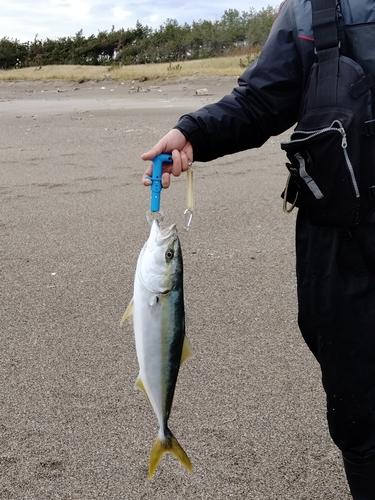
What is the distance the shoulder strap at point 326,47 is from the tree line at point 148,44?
123 ft

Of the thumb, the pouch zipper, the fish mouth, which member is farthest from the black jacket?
the fish mouth

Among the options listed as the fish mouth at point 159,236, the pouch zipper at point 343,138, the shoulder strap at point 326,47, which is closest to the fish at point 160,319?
the fish mouth at point 159,236

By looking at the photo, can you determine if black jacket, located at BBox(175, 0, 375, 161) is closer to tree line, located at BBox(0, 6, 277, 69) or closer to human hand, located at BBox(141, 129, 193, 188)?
human hand, located at BBox(141, 129, 193, 188)

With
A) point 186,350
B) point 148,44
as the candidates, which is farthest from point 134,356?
point 148,44

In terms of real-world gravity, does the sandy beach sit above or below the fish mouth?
below

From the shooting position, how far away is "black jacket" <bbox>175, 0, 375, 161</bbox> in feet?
8.09

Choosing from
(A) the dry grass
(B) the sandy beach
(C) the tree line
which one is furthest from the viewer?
(C) the tree line

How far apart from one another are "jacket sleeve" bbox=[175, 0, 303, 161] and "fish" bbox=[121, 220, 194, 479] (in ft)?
1.60

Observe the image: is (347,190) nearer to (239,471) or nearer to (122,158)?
(239,471)

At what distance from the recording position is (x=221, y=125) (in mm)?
2666

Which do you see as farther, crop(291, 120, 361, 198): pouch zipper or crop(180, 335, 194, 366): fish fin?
crop(180, 335, 194, 366): fish fin

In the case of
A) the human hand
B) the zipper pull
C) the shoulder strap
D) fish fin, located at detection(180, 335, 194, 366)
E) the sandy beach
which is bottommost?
the sandy beach

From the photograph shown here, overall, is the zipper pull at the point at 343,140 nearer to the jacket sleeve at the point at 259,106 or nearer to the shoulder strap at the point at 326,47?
the shoulder strap at the point at 326,47

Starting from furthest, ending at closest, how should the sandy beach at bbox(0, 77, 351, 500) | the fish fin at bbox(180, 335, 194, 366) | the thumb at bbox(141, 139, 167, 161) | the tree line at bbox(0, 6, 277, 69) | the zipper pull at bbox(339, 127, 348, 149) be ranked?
the tree line at bbox(0, 6, 277, 69), the sandy beach at bbox(0, 77, 351, 500), the thumb at bbox(141, 139, 167, 161), the fish fin at bbox(180, 335, 194, 366), the zipper pull at bbox(339, 127, 348, 149)
